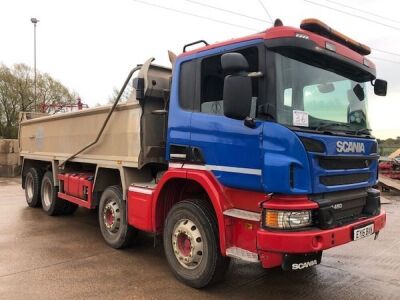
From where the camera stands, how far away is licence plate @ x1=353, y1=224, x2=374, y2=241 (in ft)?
14.6

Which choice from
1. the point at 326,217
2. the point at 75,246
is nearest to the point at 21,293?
the point at 75,246

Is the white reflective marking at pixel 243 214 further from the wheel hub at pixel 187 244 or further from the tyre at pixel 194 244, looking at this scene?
the wheel hub at pixel 187 244

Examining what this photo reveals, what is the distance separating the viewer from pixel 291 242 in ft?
13.0

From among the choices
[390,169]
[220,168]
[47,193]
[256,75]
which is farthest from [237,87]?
[390,169]

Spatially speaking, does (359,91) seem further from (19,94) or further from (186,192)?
(19,94)

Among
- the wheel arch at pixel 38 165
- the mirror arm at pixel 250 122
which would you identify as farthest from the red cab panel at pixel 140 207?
the wheel arch at pixel 38 165

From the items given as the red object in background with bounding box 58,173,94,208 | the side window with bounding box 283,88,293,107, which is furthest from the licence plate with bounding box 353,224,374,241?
the red object in background with bounding box 58,173,94,208

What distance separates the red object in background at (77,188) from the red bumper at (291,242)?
3.92 m

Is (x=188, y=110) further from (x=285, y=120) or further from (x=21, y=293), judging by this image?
(x=21, y=293)

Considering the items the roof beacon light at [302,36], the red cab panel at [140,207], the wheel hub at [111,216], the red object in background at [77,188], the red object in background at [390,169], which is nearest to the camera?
the roof beacon light at [302,36]

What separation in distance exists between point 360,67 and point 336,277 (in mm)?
2568

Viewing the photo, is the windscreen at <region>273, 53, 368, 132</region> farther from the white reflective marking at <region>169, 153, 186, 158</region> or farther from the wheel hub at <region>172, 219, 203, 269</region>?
the wheel hub at <region>172, 219, 203, 269</region>

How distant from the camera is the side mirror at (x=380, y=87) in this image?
18.3 feet

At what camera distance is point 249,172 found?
172 inches
